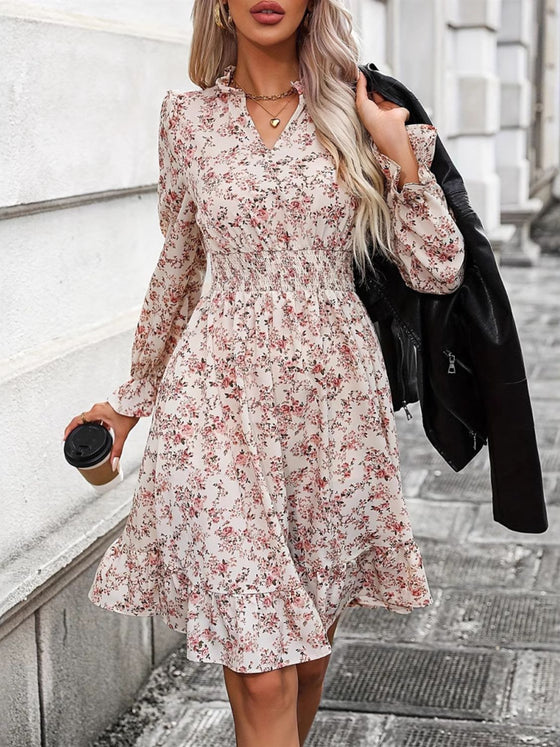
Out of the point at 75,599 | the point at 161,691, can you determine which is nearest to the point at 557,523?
the point at 161,691

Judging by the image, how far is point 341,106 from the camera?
2.66 meters

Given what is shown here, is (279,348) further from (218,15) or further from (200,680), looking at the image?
(200,680)

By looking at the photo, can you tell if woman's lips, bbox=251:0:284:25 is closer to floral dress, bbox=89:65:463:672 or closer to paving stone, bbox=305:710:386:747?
floral dress, bbox=89:65:463:672

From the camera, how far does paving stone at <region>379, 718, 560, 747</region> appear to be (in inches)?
139

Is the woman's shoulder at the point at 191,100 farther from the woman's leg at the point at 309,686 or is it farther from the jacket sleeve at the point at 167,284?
the woman's leg at the point at 309,686

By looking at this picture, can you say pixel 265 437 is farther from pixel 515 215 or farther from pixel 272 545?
pixel 515 215

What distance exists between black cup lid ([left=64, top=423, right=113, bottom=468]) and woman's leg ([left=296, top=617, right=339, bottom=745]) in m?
0.67

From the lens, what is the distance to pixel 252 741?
2637 millimetres

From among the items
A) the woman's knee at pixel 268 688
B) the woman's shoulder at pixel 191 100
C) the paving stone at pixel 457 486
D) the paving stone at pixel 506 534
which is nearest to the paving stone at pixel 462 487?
the paving stone at pixel 457 486

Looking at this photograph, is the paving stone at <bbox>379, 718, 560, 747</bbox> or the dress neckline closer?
the dress neckline

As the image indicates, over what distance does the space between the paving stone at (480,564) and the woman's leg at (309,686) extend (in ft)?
5.87

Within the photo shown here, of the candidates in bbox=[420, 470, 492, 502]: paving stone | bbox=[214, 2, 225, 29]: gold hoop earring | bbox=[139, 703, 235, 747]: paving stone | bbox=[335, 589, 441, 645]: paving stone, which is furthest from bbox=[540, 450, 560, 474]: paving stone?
bbox=[214, 2, 225, 29]: gold hoop earring

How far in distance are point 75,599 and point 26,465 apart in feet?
1.42

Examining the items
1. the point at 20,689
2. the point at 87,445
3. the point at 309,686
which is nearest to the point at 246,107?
the point at 87,445
